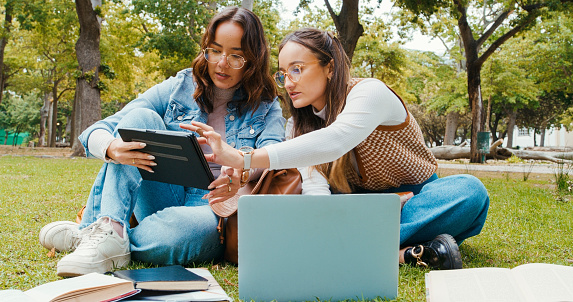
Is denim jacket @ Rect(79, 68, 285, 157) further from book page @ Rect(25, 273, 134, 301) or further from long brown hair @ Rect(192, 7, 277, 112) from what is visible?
book page @ Rect(25, 273, 134, 301)

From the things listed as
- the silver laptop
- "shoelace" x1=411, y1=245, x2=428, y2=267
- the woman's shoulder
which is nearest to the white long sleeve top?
the woman's shoulder

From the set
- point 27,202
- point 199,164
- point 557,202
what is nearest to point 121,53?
point 27,202

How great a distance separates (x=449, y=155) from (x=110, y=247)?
58.7ft

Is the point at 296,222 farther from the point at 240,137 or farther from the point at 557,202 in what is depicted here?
the point at 557,202

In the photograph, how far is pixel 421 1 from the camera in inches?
377

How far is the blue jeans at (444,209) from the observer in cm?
229

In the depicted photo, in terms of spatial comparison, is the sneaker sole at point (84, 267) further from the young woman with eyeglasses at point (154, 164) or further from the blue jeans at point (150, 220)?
the blue jeans at point (150, 220)

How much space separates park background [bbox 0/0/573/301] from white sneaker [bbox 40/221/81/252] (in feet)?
0.24

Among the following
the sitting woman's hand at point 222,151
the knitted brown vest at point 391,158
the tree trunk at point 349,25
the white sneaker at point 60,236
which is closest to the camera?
the sitting woman's hand at point 222,151

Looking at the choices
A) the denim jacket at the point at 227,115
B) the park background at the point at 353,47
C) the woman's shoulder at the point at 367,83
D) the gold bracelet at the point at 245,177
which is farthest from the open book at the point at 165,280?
the park background at the point at 353,47

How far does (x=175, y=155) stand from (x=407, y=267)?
3.94 ft

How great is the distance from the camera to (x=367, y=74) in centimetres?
2169

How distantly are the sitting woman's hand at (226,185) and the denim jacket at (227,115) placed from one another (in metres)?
0.44

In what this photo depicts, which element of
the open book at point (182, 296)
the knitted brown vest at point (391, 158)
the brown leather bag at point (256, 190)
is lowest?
the open book at point (182, 296)
